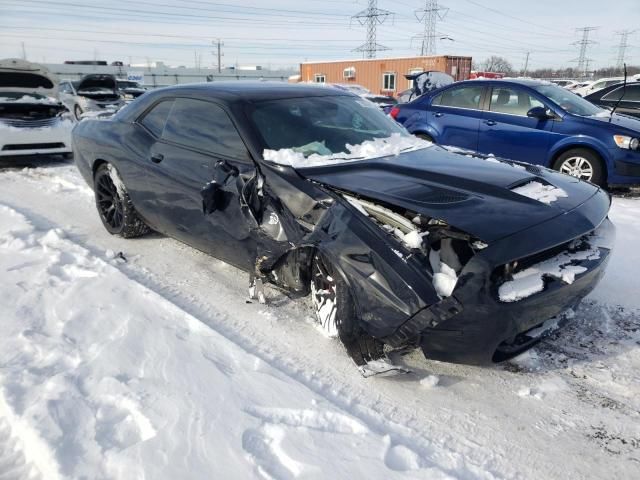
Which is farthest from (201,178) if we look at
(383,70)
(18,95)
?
(383,70)

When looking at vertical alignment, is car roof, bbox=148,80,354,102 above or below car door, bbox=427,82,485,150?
above

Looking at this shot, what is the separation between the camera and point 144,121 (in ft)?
14.6

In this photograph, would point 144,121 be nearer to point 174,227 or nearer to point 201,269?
point 174,227

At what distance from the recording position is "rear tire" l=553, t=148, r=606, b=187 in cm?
667

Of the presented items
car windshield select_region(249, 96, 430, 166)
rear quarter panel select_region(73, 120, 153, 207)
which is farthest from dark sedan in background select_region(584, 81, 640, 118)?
rear quarter panel select_region(73, 120, 153, 207)

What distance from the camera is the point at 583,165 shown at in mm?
6785

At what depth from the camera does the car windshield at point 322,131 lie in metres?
3.32

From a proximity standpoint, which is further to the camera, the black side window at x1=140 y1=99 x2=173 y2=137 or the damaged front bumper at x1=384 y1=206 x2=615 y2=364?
the black side window at x1=140 y1=99 x2=173 y2=137

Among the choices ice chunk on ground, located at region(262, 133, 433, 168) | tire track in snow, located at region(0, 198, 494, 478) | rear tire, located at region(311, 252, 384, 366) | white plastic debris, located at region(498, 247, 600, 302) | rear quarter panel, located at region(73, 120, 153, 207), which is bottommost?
tire track in snow, located at region(0, 198, 494, 478)

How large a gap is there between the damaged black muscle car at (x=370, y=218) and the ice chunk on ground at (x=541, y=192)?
0.01 metres

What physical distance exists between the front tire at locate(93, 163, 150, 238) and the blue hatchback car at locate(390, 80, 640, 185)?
4899 millimetres

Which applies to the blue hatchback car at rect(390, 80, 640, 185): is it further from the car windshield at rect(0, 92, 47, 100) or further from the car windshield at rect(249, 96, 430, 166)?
the car windshield at rect(0, 92, 47, 100)

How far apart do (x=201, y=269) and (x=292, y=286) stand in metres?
1.32

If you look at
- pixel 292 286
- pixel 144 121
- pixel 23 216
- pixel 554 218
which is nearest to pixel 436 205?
pixel 554 218
